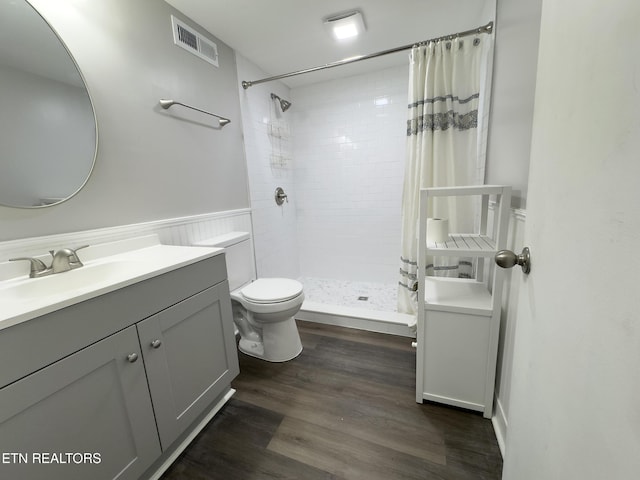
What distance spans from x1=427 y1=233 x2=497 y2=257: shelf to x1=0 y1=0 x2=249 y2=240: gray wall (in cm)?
146

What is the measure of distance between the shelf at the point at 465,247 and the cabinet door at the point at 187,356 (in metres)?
1.05

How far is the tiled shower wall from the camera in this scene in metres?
2.52

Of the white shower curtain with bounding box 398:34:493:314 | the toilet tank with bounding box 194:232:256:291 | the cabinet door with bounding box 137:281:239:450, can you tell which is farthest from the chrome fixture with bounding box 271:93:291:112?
the cabinet door with bounding box 137:281:239:450

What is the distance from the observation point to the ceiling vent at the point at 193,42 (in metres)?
1.52

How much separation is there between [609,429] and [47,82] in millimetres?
1871

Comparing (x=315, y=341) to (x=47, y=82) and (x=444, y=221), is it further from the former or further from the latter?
(x=47, y=82)

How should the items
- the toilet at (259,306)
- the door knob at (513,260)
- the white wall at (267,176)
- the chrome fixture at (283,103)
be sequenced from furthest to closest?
the chrome fixture at (283,103)
the white wall at (267,176)
the toilet at (259,306)
the door knob at (513,260)

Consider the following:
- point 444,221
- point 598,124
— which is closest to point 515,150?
point 444,221

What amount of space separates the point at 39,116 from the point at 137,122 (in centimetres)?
38

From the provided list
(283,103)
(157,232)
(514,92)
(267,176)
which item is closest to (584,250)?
(514,92)

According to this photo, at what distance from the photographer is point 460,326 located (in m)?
1.19

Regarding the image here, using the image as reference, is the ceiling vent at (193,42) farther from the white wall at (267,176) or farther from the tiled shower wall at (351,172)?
the tiled shower wall at (351,172)

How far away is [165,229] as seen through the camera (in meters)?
1.49

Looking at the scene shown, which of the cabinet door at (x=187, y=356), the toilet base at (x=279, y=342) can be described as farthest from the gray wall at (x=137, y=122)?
the toilet base at (x=279, y=342)
